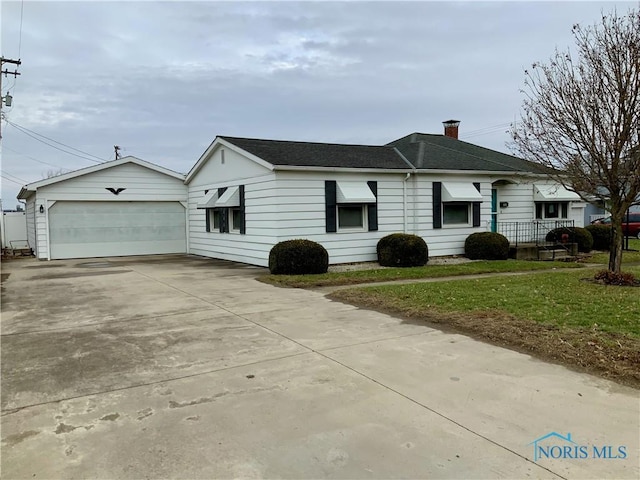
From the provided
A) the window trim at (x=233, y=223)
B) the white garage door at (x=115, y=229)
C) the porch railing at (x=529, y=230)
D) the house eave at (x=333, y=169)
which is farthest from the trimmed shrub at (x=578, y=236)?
the white garage door at (x=115, y=229)

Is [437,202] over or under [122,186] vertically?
under

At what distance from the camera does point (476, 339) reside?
5809 millimetres

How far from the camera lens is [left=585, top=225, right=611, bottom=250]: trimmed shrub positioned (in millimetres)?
17719

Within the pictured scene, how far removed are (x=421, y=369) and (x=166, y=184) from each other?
17.7 meters

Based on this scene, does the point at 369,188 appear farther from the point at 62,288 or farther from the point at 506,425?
the point at 506,425

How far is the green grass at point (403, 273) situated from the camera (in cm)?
1080

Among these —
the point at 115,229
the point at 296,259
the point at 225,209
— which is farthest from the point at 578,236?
the point at 115,229

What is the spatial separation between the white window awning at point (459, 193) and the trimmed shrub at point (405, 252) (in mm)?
2580

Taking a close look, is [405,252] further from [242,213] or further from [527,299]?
[527,299]

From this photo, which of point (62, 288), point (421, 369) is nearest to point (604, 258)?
point (421, 369)

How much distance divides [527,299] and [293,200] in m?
7.44

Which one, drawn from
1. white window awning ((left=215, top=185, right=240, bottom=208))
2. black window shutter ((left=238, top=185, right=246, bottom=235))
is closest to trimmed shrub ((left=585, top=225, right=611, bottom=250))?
black window shutter ((left=238, top=185, right=246, bottom=235))

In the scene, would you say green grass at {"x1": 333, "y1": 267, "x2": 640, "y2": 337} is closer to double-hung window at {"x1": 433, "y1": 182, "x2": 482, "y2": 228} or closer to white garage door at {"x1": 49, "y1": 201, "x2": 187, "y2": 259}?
double-hung window at {"x1": 433, "y1": 182, "x2": 482, "y2": 228}

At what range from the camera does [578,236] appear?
16.6 meters
